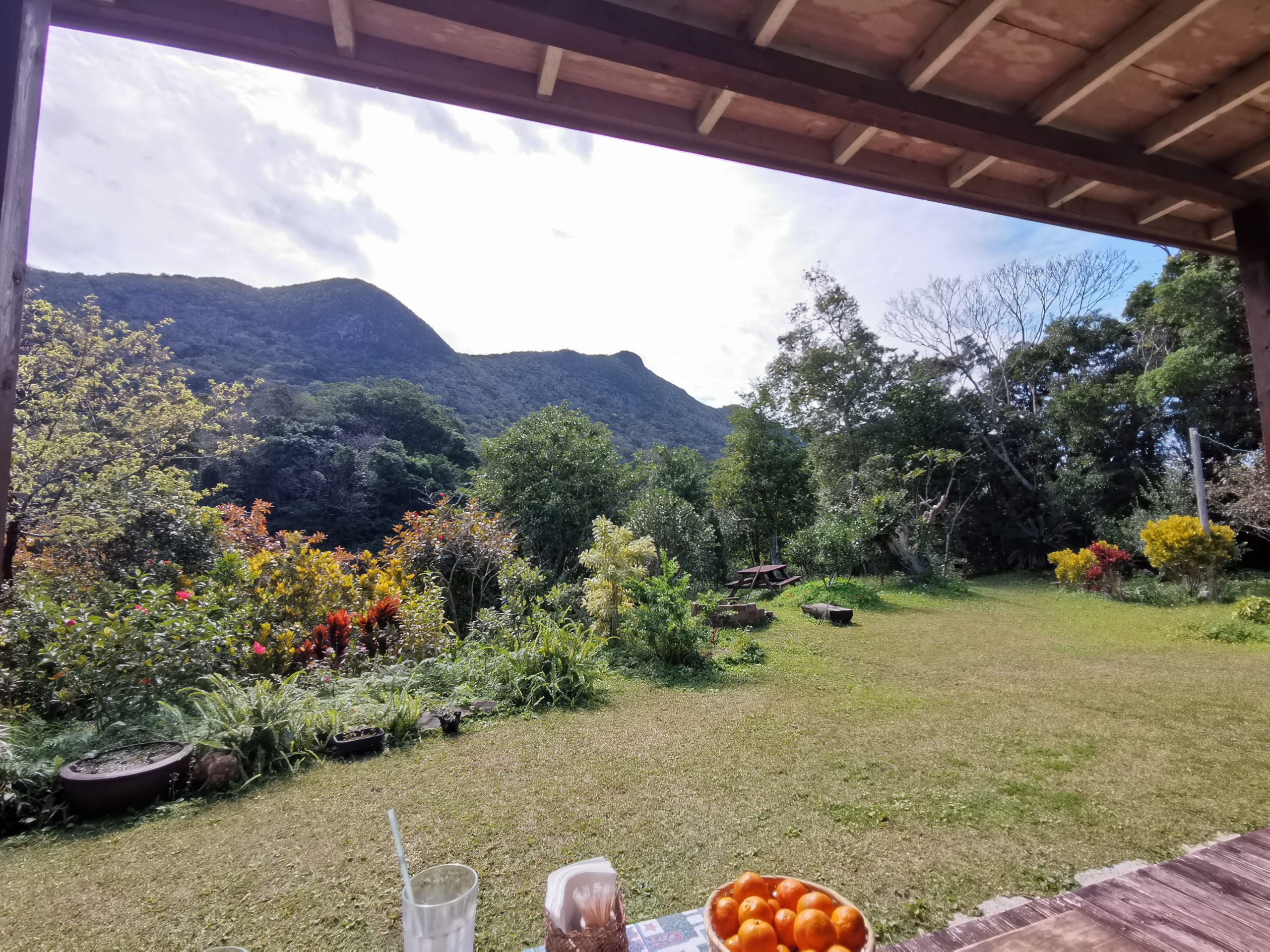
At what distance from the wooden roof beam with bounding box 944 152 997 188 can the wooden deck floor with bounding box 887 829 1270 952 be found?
228cm

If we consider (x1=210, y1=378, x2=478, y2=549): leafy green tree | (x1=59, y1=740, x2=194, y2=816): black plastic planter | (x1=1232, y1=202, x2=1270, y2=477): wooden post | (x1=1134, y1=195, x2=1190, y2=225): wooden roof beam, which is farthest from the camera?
(x1=210, y1=378, x2=478, y2=549): leafy green tree

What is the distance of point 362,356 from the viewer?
38938 millimetres

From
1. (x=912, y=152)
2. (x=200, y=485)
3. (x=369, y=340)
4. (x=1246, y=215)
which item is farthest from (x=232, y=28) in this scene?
(x=369, y=340)

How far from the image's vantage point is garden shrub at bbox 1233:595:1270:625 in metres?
6.93

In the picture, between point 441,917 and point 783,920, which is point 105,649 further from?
point 783,920

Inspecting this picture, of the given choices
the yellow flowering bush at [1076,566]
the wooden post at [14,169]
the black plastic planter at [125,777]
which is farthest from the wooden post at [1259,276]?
the yellow flowering bush at [1076,566]

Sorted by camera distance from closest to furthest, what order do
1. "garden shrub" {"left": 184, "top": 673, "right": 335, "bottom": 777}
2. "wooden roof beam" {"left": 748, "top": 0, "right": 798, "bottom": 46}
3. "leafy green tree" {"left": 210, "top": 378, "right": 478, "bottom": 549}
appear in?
1. "wooden roof beam" {"left": 748, "top": 0, "right": 798, "bottom": 46}
2. "garden shrub" {"left": 184, "top": 673, "right": 335, "bottom": 777}
3. "leafy green tree" {"left": 210, "top": 378, "right": 478, "bottom": 549}

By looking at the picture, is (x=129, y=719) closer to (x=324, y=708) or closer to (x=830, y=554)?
(x=324, y=708)

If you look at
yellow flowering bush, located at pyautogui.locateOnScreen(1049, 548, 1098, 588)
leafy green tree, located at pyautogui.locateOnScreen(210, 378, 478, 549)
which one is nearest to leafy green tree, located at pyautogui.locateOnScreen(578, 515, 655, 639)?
yellow flowering bush, located at pyautogui.locateOnScreen(1049, 548, 1098, 588)

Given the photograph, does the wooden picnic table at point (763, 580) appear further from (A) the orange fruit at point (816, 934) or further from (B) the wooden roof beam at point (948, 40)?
(A) the orange fruit at point (816, 934)

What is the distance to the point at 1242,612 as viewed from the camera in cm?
712

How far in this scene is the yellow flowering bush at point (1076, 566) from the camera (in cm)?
1077

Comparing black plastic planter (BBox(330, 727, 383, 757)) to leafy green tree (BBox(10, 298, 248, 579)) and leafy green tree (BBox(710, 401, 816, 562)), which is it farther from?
leafy green tree (BBox(710, 401, 816, 562))

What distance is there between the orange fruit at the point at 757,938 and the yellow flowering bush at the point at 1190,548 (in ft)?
36.4
